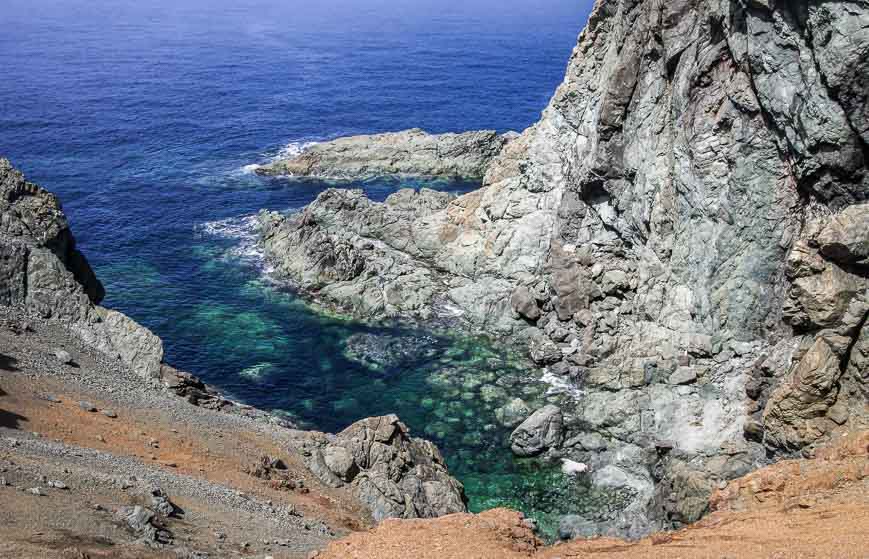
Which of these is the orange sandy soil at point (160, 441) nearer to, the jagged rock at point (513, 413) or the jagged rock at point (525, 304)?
the jagged rock at point (513, 413)

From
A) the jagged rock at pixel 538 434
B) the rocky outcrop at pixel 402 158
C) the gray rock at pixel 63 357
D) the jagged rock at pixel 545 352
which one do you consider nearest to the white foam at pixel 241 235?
the rocky outcrop at pixel 402 158

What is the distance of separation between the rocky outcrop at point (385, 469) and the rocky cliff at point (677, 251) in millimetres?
8301

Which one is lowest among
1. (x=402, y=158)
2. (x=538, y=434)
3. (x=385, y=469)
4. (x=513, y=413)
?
(x=513, y=413)

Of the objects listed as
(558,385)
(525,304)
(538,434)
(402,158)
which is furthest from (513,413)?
(402,158)

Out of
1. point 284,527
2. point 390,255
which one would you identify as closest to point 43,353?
point 284,527

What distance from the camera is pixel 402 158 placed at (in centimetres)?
10656

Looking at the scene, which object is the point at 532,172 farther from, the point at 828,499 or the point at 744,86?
the point at 828,499

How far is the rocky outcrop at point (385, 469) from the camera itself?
4081 cm

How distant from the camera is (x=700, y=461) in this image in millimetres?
44188

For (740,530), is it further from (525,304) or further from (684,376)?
(525,304)

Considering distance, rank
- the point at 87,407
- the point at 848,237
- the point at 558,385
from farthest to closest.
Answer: the point at 558,385 < the point at 848,237 < the point at 87,407

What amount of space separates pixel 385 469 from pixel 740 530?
21677 mm

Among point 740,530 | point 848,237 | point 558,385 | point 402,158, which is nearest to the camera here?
point 740,530

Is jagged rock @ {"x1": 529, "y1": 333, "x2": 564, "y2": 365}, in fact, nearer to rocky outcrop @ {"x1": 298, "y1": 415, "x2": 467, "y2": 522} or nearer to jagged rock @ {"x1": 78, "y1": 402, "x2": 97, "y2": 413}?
rocky outcrop @ {"x1": 298, "y1": 415, "x2": 467, "y2": 522}
